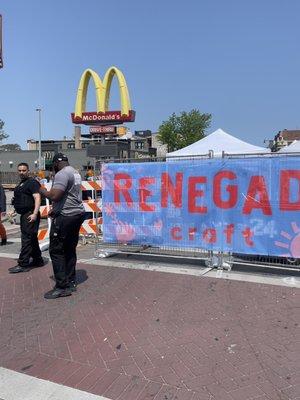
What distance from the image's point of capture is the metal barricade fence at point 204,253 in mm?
6539

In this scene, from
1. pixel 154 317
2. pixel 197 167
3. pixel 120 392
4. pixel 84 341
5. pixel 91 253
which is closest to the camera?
pixel 120 392

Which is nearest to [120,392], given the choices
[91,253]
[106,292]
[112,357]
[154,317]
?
[112,357]

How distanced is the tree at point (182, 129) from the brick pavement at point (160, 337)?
173ft

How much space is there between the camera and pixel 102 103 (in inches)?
874

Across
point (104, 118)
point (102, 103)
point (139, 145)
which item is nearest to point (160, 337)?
point (104, 118)

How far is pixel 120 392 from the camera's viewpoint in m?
3.46

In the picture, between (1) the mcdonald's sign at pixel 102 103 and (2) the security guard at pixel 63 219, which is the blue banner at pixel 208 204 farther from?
(1) the mcdonald's sign at pixel 102 103

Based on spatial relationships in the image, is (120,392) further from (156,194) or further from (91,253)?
(91,253)

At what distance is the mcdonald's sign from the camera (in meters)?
21.6

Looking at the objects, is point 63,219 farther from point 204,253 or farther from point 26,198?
point 204,253

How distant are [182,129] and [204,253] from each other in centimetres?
5258

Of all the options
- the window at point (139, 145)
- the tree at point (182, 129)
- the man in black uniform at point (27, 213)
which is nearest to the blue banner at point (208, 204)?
the man in black uniform at point (27, 213)

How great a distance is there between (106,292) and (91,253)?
9.39 ft

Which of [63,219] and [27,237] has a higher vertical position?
[63,219]
